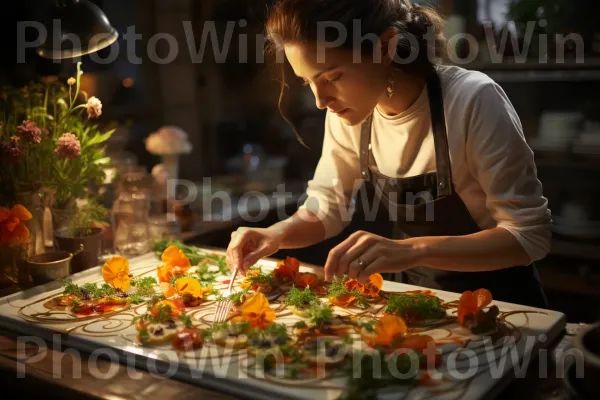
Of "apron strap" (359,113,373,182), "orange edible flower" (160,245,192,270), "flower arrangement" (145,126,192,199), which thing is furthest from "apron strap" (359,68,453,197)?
"flower arrangement" (145,126,192,199)

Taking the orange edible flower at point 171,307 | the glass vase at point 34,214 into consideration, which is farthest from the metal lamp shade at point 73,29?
the orange edible flower at point 171,307

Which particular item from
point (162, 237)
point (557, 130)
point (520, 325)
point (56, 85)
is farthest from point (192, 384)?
point (557, 130)

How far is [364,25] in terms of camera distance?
1514 millimetres

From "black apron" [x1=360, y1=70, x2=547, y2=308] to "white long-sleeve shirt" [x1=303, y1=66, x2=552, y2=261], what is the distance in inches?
0.8

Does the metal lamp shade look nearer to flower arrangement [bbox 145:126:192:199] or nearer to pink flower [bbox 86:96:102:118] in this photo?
pink flower [bbox 86:96:102:118]

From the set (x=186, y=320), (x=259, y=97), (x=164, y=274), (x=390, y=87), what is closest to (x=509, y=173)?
(x=390, y=87)

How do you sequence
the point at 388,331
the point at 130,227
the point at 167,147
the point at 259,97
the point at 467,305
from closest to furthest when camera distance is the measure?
the point at 388,331 < the point at 467,305 < the point at 130,227 < the point at 167,147 < the point at 259,97

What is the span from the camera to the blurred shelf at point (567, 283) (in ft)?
9.57

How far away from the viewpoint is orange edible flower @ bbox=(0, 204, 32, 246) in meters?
1.68

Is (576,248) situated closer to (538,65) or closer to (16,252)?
(538,65)

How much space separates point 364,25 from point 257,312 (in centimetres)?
72

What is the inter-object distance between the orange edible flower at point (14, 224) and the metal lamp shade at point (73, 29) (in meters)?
0.46

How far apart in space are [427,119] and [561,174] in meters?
1.53

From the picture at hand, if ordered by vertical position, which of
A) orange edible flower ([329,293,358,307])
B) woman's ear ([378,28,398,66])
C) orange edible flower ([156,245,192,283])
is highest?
woman's ear ([378,28,398,66])
